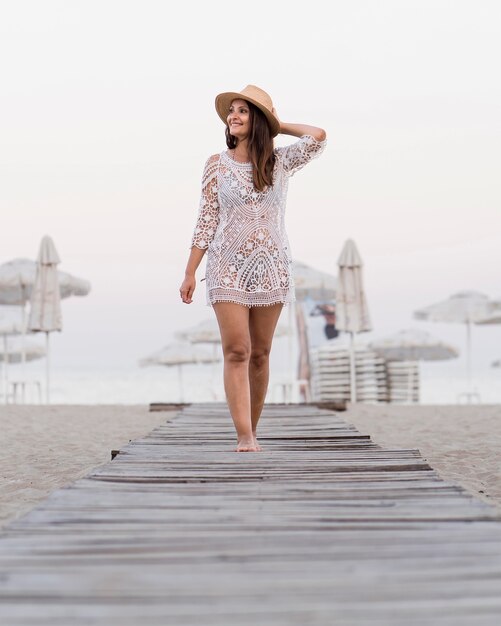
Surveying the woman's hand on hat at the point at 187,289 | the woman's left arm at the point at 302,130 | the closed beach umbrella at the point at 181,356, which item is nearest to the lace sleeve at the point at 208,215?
the woman's hand on hat at the point at 187,289

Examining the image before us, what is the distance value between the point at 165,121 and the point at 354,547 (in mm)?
17349

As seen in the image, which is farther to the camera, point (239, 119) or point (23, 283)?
point (23, 283)

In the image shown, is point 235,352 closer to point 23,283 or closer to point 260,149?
point 260,149

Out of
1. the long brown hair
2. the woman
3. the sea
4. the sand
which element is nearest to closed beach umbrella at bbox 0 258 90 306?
the sand

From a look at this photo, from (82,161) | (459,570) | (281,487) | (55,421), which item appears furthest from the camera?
(82,161)

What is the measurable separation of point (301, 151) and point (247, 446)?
1.49 meters

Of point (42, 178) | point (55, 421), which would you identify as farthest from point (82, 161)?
point (55, 421)

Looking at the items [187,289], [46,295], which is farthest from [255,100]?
[46,295]

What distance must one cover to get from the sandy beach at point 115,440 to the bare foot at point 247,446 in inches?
38.4

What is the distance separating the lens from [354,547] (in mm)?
Result: 1986

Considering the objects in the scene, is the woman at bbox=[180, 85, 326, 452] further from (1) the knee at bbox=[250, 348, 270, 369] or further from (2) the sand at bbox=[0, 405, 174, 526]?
(2) the sand at bbox=[0, 405, 174, 526]

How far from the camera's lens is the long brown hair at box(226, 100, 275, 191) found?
13.6 ft

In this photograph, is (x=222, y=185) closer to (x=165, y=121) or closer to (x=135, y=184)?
(x=165, y=121)

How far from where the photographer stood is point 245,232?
164 inches
